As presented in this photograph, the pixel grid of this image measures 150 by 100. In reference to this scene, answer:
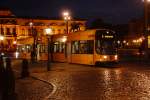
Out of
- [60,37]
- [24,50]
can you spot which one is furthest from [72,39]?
[24,50]

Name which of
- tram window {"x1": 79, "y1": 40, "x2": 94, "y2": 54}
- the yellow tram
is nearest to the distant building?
the yellow tram

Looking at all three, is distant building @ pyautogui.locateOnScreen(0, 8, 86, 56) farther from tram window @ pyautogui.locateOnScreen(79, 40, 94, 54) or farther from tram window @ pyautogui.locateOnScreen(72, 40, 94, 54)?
tram window @ pyautogui.locateOnScreen(79, 40, 94, 54)

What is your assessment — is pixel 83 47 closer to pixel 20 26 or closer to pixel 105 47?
pixel 105 47

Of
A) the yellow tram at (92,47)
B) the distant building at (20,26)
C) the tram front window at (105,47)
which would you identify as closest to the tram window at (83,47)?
the yellow tram at (92,47)

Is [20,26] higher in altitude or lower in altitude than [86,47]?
higher

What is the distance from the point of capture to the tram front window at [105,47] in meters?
36.1

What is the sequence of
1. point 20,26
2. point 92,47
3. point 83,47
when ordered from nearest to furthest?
point 92,47, point 83,47, point 20,26

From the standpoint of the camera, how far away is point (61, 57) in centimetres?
4688

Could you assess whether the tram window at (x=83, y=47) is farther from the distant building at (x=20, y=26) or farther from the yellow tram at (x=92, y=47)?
the distant building at (x=20, y=26)

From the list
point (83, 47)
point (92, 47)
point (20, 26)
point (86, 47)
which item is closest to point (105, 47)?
point (92, 47)

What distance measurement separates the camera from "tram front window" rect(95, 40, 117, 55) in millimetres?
36094

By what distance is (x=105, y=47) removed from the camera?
3625 centimetres

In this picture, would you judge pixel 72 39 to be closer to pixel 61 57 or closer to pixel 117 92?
pixel 61 57

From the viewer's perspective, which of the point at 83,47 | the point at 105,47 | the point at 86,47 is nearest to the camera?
the point at 105,47
